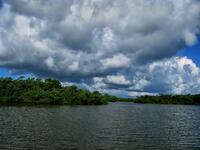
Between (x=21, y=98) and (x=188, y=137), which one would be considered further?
(x=21, y=98)

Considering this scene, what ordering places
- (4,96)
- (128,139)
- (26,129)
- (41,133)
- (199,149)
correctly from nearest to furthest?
(199,149), (128,139), (41,133), (26,129), (4,96)

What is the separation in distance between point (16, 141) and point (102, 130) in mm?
19072

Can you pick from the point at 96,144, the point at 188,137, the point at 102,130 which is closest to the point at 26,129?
the point at 102,130

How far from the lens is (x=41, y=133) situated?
5588 cm

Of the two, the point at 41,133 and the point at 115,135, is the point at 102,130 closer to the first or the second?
the point at 115,135

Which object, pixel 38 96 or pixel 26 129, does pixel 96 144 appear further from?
pixel 38 96

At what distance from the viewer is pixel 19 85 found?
647 ft

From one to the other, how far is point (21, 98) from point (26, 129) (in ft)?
435

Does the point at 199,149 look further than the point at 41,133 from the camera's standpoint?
No

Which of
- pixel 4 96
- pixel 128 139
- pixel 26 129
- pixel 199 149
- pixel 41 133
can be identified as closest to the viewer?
pixel 199 149

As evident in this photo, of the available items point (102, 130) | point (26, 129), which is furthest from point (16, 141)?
point (102, 130)

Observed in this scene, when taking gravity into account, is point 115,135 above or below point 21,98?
below

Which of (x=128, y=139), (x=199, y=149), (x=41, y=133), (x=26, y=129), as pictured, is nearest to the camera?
(x=199, y=149)

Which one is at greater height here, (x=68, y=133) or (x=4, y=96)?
(x=4, y=96)
